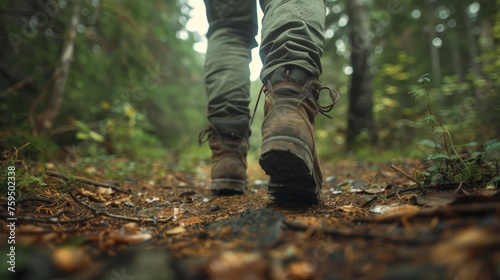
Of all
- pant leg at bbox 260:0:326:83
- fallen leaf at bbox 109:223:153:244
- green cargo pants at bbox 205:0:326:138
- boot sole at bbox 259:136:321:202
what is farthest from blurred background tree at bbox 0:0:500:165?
fallen leaf at bbox 109:223:153:244

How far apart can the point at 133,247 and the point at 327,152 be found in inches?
191

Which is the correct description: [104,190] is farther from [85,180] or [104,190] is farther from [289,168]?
[289,168]

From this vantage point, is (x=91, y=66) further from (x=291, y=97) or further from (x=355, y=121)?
(x=355, y=121)

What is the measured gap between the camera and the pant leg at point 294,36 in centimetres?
142

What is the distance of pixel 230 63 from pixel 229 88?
189 mm

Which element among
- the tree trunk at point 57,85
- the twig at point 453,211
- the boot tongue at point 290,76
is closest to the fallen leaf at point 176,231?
the twig at point 453,211

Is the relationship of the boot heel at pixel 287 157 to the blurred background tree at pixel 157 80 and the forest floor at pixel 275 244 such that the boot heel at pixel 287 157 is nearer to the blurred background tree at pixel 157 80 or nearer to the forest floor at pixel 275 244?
the forest floor at pixel 275 244

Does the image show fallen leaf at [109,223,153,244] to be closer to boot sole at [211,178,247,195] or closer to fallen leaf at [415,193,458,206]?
boot sole at [211,178,247,195]

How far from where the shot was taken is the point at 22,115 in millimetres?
2717

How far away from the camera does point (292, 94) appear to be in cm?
142

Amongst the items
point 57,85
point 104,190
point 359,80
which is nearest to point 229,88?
point 104,190

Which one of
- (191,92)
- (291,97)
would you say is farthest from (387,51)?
(291,97)

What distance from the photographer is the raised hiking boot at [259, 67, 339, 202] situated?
4.23 feet

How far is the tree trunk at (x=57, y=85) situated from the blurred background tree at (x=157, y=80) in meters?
0.01
